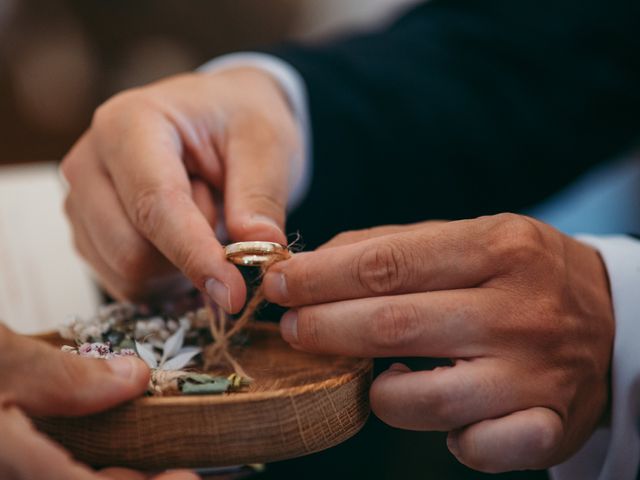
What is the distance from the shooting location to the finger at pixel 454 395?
0.42 m

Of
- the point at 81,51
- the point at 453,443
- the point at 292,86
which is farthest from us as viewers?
the point at 81,51

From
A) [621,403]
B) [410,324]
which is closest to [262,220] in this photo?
[410,324]

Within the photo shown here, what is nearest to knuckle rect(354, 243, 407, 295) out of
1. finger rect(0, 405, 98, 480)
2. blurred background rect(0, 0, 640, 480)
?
finger rect(0, 405, 98, 480)

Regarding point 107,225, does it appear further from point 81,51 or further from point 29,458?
point 81,51

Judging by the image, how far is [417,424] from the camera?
1.42ft

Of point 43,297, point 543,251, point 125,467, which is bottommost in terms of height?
point 43,297

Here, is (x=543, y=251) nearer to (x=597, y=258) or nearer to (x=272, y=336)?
(x=597, y=258)

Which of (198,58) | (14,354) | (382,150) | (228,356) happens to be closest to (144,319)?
(228,356)

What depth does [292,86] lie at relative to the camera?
83cm

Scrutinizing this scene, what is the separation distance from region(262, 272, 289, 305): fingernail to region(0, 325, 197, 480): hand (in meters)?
0.11

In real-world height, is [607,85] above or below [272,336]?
above

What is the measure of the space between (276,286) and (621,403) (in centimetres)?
29

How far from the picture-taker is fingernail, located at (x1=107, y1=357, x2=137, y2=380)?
0.39 metres

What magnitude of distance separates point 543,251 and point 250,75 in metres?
0.43
